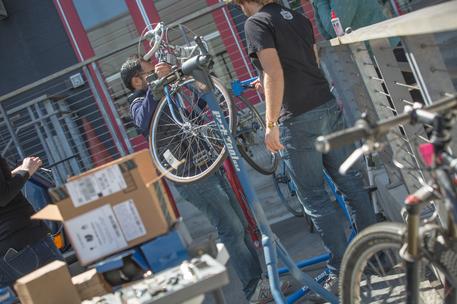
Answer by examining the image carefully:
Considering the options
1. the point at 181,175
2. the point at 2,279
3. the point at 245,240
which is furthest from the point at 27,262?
the point at 245,240

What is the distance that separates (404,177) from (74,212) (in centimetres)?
202

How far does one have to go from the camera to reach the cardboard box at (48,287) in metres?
2.51

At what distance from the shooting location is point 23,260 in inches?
145

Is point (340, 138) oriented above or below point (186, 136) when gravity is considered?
below

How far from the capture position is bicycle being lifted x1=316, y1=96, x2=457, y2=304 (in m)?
1.97

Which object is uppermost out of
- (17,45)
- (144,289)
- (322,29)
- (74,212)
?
(17,45)

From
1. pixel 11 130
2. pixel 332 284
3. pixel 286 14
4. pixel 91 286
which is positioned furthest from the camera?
pixel 11 130

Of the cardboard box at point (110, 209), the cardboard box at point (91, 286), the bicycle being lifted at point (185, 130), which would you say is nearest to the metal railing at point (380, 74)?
the bicycle being lifted at point (185, 130)

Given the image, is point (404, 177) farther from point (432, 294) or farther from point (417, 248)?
point (417, 248)

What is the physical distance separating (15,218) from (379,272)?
84.8 inches

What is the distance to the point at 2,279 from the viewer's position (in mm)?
3795

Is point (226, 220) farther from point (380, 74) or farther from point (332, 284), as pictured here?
point (380, 74)

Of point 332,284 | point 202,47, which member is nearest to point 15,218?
point 202,47

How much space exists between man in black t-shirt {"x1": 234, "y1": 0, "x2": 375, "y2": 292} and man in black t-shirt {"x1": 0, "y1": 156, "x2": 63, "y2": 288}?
1470mm
